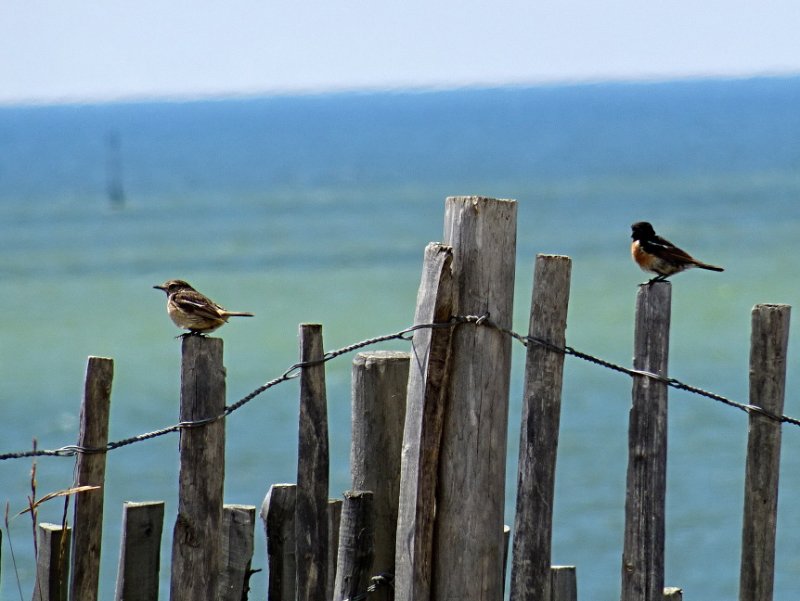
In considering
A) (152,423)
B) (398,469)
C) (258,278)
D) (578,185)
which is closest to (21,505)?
(152,423)

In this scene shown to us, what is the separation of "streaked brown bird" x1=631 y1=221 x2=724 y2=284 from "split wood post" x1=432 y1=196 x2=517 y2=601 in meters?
2.74

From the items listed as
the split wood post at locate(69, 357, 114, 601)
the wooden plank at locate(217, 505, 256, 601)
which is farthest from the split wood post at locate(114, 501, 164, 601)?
the wooden plank at locate(217, 505, 256, 601)

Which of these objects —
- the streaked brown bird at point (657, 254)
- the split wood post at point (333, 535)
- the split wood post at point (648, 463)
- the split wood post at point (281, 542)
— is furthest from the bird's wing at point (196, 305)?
the streaked brown bird at point (657, 254)

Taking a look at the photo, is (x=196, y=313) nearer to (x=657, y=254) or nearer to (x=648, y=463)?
(x=648, y=463)

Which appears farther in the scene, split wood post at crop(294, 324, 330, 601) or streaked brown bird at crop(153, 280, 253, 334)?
streaked brown bird at crop(153, 280, 253, 334)

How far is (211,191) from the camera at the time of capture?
8475 cm

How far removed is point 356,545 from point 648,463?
1073 millimetres

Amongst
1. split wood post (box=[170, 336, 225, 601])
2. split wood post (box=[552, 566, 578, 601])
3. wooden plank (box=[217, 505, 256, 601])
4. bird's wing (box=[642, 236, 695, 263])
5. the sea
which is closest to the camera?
split wood post (box=[170, 336, 225, 601])

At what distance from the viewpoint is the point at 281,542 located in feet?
17.6

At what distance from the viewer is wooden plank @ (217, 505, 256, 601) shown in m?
5.34

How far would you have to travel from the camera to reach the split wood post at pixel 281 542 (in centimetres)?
524

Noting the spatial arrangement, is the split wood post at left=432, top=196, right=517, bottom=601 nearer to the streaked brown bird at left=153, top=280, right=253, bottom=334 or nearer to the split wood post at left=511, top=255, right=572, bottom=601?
the split wood post at left=511, top=255, right=572, bottom=601

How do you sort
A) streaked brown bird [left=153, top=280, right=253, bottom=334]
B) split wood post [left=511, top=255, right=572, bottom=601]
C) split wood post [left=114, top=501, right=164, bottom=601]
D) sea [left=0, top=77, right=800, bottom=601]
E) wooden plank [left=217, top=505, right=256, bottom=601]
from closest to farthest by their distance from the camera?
split wood post [left=511, top=255, right=572, bottom=601]
split wood post [left=114, top=501, right=164, bottom=601]
wooden plank [left=217, top=505, right=256, bottom=601]
streaked brown bird [left=153, top=280, right=253, bottom=334]
sea [left=0, top=77, right=800, bottom=601]

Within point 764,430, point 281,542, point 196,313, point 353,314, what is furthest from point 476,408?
point 353,314
